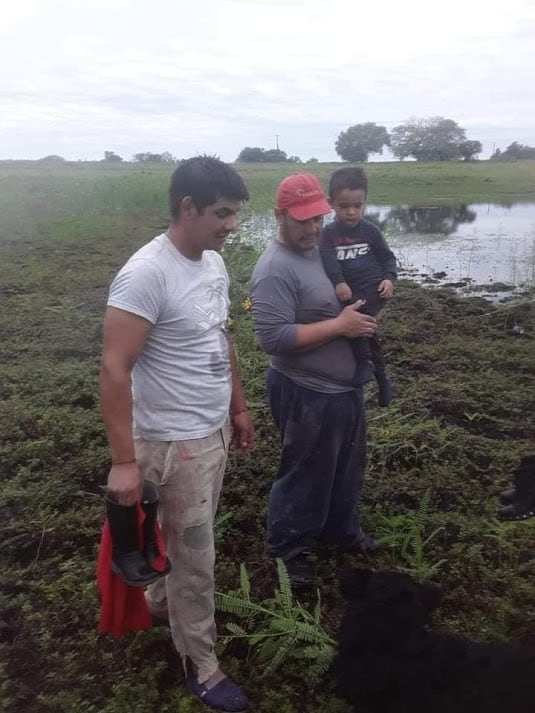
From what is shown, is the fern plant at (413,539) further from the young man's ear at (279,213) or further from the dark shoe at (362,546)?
the young man's ear at (279,213)

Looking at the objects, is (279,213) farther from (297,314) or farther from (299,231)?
(297,314)

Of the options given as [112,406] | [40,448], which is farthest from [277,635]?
[40,448]

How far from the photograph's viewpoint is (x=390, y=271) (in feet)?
10.1

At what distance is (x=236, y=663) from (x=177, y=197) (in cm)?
183

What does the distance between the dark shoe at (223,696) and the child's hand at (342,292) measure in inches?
62.0

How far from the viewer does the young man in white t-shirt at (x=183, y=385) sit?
1.95m

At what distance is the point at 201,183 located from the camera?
204 cm

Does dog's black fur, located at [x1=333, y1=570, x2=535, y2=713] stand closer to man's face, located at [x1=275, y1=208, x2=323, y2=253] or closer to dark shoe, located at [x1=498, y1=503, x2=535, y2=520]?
dark shoe, located at [x1=498, y1=503, x2=535, y2=520]

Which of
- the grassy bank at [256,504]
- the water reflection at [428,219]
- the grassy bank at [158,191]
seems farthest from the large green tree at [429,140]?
the grassy bank at [256,504]

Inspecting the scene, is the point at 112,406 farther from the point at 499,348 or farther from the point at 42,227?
the point at 42,227

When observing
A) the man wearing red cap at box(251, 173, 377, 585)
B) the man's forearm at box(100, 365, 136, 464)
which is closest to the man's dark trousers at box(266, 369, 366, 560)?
the man wearing red cap at box(251, 173, 377, 585)

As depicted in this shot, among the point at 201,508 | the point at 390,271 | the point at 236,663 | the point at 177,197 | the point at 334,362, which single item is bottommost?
the point at 236,663

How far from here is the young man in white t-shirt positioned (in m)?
1.95

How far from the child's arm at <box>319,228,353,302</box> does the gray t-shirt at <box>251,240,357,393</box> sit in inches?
1.3
